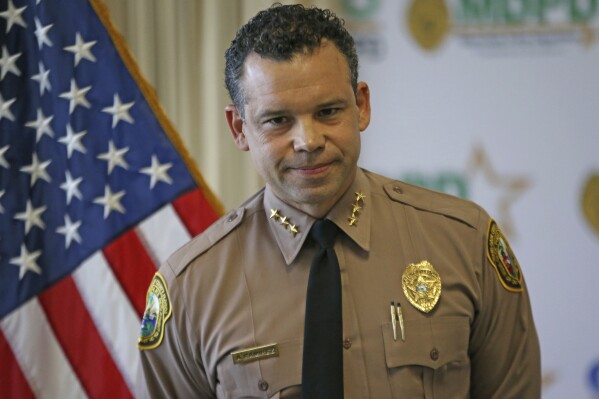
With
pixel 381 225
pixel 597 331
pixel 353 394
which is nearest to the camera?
pixel 353 394

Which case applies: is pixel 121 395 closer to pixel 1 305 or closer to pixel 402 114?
pixel 1 305

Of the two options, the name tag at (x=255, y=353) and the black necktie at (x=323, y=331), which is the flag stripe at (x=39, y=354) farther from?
the black necktie at (x=323, y=331)

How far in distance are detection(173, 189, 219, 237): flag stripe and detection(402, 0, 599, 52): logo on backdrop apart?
790mm

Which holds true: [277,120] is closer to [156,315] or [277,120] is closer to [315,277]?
[315,277]

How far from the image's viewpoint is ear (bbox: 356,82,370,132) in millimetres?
1329

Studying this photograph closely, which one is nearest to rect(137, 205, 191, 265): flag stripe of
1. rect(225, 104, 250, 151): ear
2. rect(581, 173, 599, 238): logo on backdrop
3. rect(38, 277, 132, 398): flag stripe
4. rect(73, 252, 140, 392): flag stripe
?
rect(73, 252, 140, 392): flag stripe

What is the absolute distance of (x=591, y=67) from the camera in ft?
7.13

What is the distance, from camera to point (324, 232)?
4.33 ft

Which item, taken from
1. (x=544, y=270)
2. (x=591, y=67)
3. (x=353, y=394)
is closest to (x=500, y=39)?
(x=591, y=67)

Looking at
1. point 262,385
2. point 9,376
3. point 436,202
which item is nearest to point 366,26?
point 436,202

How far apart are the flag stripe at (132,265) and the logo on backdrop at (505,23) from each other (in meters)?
1.01

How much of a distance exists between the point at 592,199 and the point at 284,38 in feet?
4.33

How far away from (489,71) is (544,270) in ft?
1.96

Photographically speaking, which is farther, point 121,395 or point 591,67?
point 591,67
